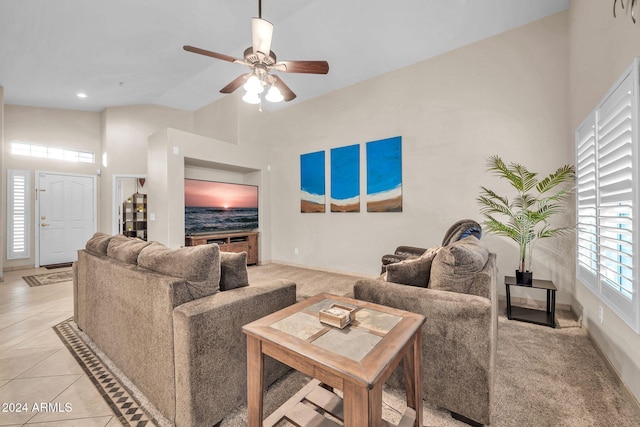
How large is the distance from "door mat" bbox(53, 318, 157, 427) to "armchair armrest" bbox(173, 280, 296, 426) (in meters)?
0.37

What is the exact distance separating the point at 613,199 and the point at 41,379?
4.15 m

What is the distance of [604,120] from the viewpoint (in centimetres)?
186

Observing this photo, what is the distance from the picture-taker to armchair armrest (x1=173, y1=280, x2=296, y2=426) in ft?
3.96

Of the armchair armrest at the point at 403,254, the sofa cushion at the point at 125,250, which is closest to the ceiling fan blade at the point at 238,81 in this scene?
the sofa cushion at the point at 125,250

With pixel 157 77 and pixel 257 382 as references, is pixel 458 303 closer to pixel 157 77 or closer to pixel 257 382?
pixel 257 382

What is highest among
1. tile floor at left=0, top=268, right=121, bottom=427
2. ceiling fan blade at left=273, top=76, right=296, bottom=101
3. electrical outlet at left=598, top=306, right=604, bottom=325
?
ceiling fan blade at left=273, top=76, right=296, bottom=101

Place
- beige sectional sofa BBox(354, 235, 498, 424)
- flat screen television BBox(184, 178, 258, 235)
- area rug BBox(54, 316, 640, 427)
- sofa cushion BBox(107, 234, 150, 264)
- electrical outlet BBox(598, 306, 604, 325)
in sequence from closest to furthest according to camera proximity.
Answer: beige sectional sofa BBox(354, 235, 498, 424), area rug BBox(54, 316, 640, 427), sofa cushion BBox(107, 234, 150, 264), electrical outlet BBox(598, 306, 604, 325), flat screen television BBox(184, 178, 258, 235)

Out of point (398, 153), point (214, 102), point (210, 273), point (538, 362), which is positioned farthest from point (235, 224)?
point (538, 362)

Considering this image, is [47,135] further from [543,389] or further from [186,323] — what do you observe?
[543,389]

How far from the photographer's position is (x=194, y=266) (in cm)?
138

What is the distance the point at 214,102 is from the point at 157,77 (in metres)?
1.25

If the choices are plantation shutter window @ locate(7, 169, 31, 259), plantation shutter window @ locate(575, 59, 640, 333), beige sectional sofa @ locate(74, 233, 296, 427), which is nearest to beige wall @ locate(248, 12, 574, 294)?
plantation shutter window @ locate(575, 59, 640, 333)

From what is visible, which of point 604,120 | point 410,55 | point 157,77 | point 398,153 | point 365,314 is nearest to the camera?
point 365,314

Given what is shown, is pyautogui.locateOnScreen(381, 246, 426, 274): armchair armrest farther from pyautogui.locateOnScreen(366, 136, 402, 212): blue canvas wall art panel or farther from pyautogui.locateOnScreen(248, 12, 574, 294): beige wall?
pyautogui.locateOnScreen(366, 136, 402, 212): blue canvas wall art panel
